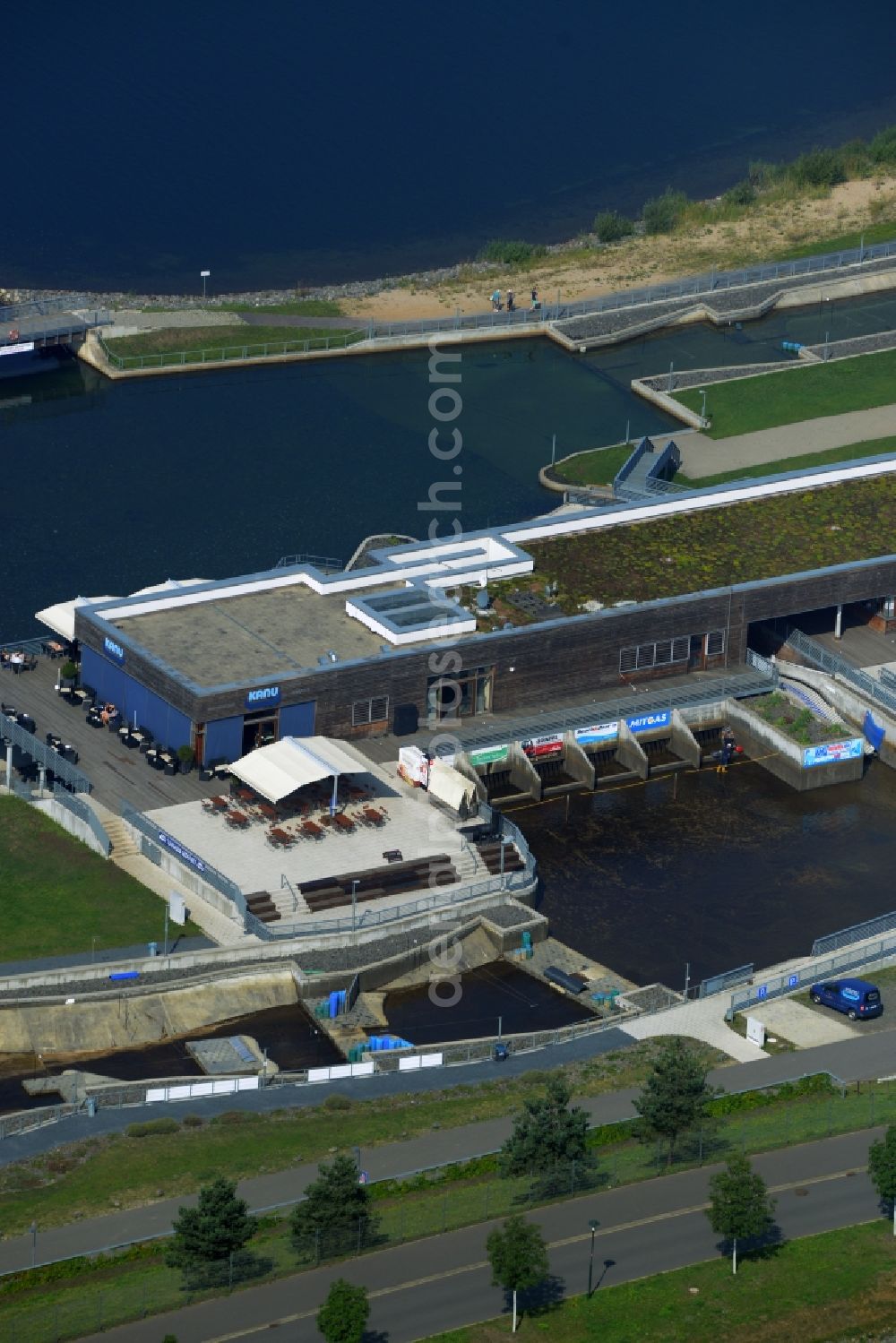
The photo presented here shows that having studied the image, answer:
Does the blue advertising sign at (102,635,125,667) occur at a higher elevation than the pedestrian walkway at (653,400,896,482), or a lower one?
lower

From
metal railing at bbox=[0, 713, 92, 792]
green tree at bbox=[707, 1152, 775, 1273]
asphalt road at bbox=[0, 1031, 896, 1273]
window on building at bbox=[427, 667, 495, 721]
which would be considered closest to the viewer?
green tree at bbox=[707, 1152, 775, 1273]

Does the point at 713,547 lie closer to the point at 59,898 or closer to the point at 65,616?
the point at 65,616

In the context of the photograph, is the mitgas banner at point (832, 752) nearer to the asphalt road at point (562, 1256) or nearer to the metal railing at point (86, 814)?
the metal railing at point (86, 814)

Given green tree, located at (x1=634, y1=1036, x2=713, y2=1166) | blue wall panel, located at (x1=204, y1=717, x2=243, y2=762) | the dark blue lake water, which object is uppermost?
the dark blue lake water

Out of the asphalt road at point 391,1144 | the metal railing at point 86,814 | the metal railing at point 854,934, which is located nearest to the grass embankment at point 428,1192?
the asphalt road at point 391,1144

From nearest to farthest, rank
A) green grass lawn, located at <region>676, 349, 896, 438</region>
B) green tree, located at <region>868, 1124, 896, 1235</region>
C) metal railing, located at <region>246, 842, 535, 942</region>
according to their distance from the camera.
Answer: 1. green tree, located at <region>868, 1124, 896, 1235</region>
2. metal railing, located at <region>246, 842, 535, 942</region>
3. green grass lawn, located at <region>676, 349, 896, 438</region>

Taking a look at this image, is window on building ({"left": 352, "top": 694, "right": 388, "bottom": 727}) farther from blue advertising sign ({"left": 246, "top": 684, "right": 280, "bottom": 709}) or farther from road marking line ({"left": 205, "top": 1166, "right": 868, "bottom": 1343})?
road marking line ({"left": 205, "top": 1166, "right": 868, "bottom": 1343})

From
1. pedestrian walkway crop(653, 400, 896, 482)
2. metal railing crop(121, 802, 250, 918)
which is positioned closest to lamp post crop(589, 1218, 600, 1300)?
metal railing crop(121, 802, 250, 918)
